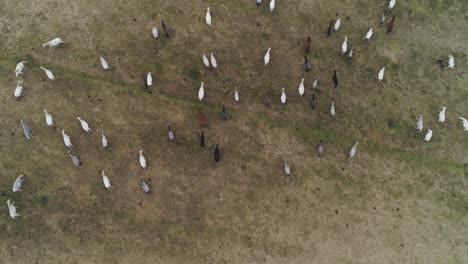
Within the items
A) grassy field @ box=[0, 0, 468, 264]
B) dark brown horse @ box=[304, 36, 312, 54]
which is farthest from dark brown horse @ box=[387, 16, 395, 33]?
dark brown horse @ box=[304, 36, 312, 54]

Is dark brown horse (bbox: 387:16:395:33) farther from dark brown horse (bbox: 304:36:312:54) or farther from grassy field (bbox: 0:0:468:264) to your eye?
dark brown horse (bbox: 304:36:312:54)

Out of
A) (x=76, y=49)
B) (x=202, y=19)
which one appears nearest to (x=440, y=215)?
(x=202, y=19)

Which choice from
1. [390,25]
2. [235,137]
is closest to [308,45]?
[390,25]

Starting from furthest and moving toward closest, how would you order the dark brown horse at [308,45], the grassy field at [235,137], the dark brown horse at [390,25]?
→ the dark brown horse at [390,25] < the dark brown horse at [308,45] < the grassy field at [235,137]

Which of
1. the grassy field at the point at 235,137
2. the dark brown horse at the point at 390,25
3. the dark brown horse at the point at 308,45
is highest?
the dark brown horse at the point at 390,25

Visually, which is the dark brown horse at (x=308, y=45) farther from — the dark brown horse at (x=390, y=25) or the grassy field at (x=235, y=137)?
the dark brown horse at (x=390, y=25)

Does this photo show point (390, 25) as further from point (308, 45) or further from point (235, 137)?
point (235, 137)

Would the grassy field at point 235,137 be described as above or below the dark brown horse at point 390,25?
below

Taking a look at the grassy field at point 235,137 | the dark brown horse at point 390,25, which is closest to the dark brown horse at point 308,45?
the grassy field at point 235,137

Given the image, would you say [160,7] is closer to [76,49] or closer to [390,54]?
[76,49]
